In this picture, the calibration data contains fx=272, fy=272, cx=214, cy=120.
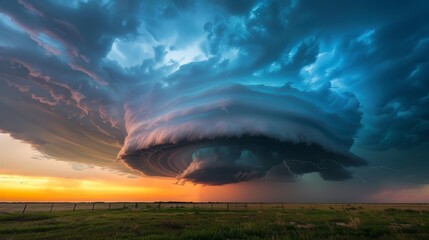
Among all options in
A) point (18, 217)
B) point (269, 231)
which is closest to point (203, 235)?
point (269, 231)

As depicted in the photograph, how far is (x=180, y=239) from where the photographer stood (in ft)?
67.7

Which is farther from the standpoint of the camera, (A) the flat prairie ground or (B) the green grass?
(A) the flat prairie ground

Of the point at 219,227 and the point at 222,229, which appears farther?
the point at 219,227

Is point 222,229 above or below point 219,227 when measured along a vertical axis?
below

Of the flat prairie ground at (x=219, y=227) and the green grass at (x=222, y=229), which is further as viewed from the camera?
the flat prairie ground at (x=219, y=227)

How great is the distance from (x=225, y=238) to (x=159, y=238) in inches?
202

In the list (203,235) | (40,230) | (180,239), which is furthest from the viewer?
(40,230)

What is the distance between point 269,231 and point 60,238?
17684mm

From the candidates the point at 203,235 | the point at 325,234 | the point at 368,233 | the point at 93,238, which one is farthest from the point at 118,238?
the point at 368,233

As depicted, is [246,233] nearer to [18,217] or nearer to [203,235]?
[203,235]

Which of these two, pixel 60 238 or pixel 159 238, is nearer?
pixel 159 238

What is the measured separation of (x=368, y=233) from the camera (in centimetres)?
2328

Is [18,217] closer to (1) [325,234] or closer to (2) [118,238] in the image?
(2) [118,238]

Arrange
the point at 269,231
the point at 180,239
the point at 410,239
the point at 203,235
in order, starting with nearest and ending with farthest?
the point at 410,239, the point at 180,239, the point at 203,235, the point at 269,231
